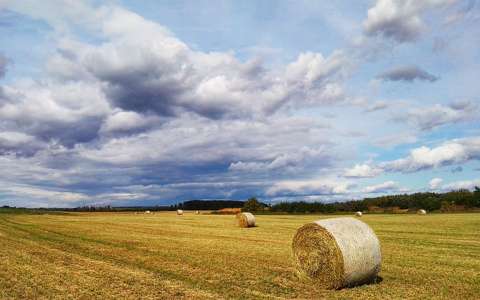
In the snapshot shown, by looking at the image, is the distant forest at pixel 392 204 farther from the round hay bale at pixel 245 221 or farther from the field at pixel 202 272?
the field at pixel 202 272

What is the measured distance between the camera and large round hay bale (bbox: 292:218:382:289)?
1239 centimetres

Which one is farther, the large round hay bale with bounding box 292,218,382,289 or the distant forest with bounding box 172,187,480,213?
the distant forest with bounding box 172,187,480,213

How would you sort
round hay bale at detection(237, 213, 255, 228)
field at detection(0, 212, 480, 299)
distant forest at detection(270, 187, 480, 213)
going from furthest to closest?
distant forest at detection(270, 187, 480, 213)
round hay bale at detection(237, 213, 255, 228)
field at detection(0, 212, 480, 299)

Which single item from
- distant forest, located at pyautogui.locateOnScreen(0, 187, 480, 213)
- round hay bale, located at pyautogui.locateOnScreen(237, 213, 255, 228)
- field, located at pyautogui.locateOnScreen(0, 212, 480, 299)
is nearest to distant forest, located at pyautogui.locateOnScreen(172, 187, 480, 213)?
distant forest, located at pyautogui.locateOnScreen(0, 187, 480, 213)

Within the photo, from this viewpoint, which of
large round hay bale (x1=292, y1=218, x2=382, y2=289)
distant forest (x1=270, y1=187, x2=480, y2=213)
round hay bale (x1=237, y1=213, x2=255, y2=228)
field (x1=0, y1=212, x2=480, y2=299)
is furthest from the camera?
distant forest (x1=270, y1=187, x2=480, y2=213)

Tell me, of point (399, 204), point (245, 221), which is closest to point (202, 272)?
point (245, 221)

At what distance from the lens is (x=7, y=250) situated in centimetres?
1880

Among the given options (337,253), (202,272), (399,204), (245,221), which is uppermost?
(399,204)

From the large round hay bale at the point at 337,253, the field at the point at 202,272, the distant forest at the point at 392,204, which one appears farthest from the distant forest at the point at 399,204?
the large round hay bale at the point at 337,253

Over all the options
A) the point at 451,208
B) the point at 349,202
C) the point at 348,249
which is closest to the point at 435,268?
the point at 348,249

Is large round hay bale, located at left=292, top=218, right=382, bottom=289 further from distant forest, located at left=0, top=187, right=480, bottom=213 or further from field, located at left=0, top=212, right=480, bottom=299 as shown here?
distant forest, located at left=0, top=187, right=480, bottom=213

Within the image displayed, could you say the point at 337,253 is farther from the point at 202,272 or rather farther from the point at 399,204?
the point at 399,204

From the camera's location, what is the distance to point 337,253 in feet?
41.5

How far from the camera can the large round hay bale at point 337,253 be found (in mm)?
12391
